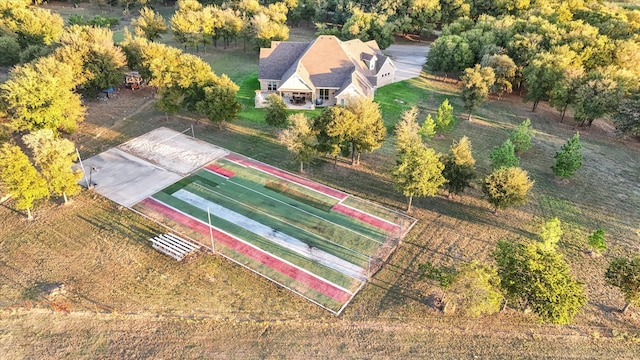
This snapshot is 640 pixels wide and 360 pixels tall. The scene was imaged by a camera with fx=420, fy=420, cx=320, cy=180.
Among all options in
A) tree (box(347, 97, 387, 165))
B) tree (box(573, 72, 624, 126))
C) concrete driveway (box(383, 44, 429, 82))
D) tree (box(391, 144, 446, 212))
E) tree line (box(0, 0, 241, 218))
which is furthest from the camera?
concrete driveway (box(383, 44, 429, 82))

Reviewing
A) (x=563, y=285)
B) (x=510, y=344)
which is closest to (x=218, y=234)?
(x=510, y=344)

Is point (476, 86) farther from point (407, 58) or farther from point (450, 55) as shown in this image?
point (407, 58)

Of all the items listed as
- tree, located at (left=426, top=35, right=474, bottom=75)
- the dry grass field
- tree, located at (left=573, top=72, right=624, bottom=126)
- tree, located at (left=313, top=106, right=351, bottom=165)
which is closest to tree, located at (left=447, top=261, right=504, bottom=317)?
the dry grass field

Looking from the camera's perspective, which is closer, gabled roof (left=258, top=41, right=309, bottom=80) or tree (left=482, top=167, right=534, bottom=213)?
tree (left=482, top=167, right=534, bottom=213)

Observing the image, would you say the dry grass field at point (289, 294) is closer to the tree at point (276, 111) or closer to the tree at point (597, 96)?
the tree at point (276, 111)

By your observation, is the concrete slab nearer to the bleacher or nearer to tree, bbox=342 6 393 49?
the bleacher

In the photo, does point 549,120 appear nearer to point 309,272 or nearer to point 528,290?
point 528,290

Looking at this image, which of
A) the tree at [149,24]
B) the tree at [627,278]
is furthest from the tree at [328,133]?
the tree at [149,24]

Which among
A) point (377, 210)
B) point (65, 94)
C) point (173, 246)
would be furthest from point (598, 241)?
point (65, 94)
